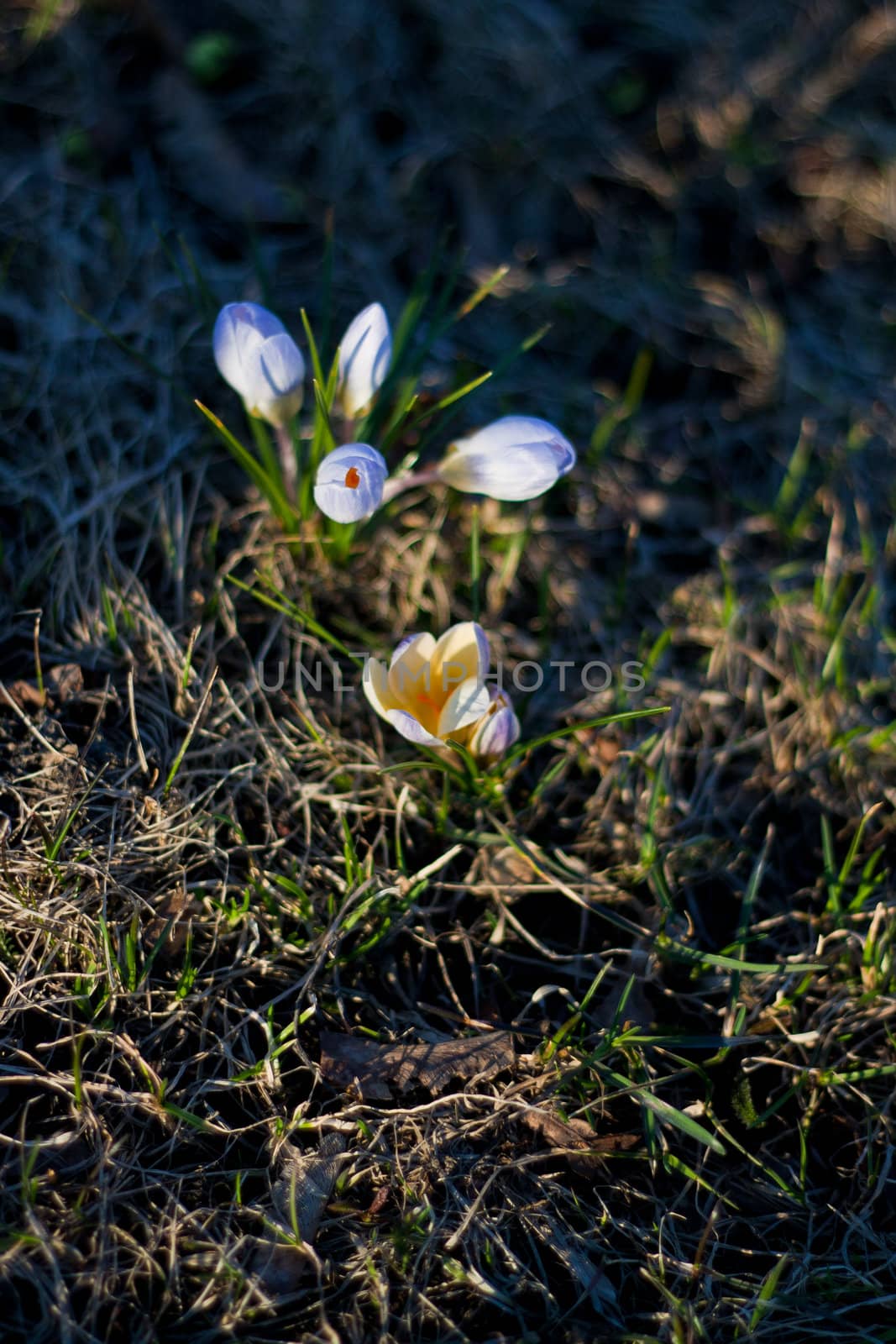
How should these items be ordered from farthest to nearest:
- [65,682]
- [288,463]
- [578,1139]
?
[288,463], [65,682], [578,1139]

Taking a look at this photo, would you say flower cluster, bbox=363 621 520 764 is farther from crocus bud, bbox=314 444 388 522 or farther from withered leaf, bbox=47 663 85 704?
withered leaf, bbox=47 663 85 704

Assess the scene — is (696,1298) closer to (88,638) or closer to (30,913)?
(30,913)

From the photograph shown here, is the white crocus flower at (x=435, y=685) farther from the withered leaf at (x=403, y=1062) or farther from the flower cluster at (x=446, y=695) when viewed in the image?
the withered leaf at (x=403, y=1062)

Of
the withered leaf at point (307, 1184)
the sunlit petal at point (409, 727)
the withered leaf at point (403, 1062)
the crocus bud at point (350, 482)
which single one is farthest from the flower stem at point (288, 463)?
the withered leaf at point (307, 1184)

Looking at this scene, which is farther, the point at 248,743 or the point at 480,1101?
the point at 248,743

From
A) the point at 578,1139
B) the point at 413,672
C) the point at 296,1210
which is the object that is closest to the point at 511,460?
the point at 413,672

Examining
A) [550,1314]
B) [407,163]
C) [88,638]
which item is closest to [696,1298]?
[550,1314]

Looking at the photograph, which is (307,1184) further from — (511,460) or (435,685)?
(511,460)
